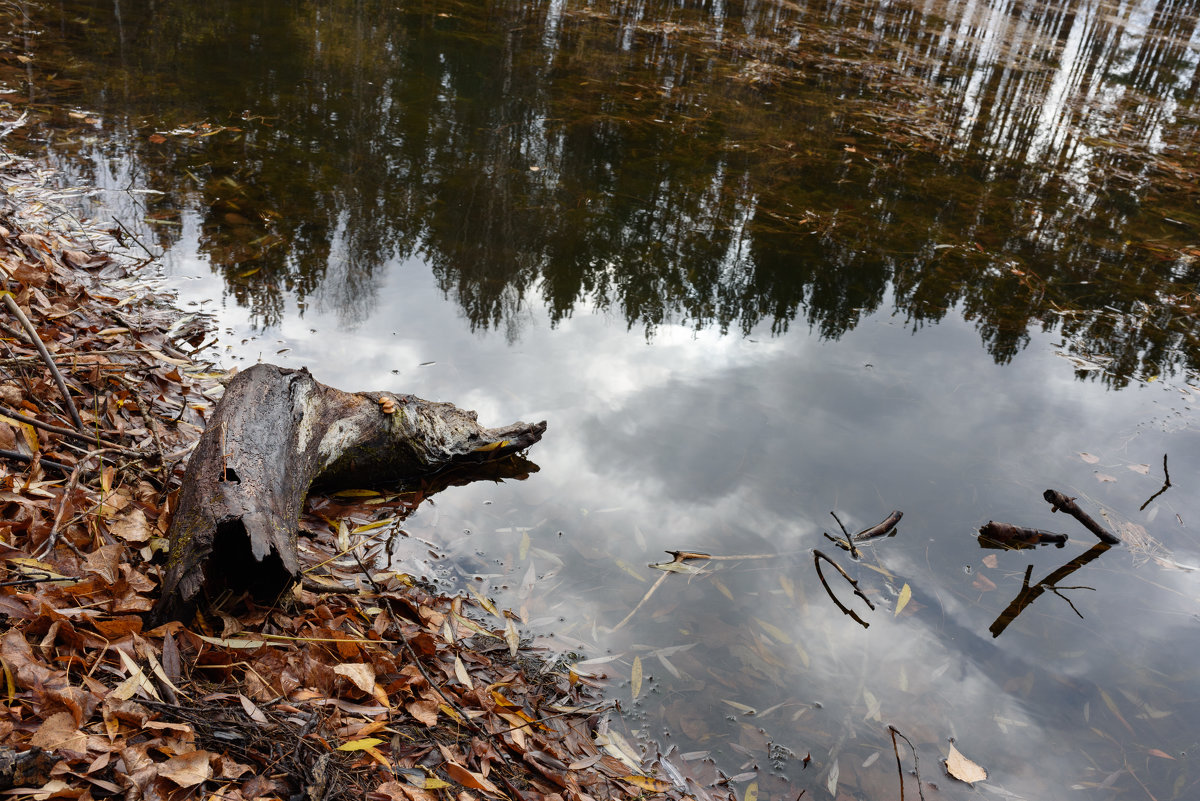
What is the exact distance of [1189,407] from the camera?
16.0 ft

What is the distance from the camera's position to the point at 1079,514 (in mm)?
3773

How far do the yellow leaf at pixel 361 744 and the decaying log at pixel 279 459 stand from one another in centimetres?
58

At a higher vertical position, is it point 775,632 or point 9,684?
point 9,684

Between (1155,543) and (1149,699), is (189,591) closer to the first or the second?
(1149,699)

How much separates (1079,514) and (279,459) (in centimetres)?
380

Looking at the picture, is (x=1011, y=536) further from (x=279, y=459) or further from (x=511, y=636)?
(x=279, y=459)

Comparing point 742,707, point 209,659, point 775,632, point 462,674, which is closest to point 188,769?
point 209,659

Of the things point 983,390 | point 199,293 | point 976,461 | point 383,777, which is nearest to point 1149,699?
point 976,461

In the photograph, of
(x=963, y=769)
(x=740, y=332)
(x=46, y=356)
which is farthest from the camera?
(x=740, y=332)

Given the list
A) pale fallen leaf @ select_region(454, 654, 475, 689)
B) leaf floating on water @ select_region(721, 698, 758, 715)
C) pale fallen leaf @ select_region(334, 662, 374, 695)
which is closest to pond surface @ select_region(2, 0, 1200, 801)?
leaf floating on water @ select_region(721, 698, 758, 715)

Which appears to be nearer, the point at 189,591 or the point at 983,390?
the point at 189,591

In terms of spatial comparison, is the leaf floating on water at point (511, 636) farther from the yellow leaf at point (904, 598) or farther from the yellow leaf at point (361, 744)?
the yellow leaf at point (904, 598)

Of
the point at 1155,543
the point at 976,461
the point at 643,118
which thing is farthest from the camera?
the point at 643,118

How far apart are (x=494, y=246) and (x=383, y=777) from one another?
426 cm
